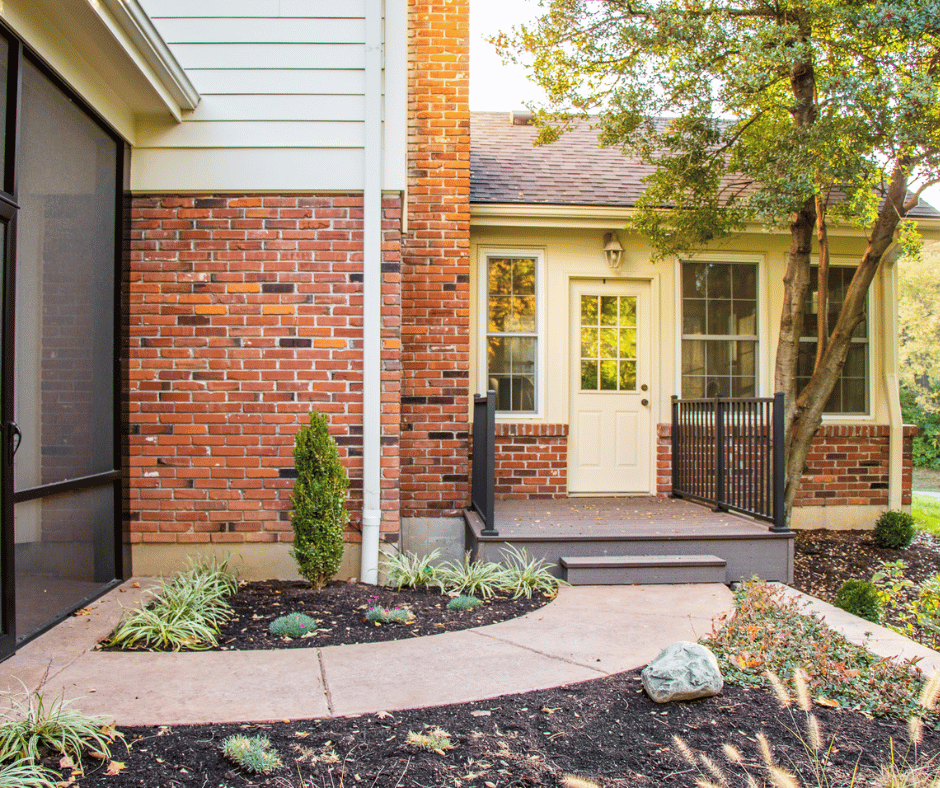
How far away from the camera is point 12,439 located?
10.5ft

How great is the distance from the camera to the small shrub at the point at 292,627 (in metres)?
3.50

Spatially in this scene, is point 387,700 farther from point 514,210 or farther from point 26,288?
point 514,210

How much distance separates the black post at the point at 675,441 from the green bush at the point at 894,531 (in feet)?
6.49

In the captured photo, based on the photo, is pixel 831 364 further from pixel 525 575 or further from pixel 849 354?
pixel 525 575

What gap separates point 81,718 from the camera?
2.29 metres

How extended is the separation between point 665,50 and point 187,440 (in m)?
4.70

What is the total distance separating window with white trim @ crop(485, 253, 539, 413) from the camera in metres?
6.64

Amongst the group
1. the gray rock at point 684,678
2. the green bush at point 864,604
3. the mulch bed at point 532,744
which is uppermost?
the gray rock at point 684,678

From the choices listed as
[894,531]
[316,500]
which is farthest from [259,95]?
[894,531]

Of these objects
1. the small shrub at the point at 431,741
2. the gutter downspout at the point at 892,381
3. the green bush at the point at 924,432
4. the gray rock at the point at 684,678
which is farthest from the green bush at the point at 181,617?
the green bush at the point at 924,432

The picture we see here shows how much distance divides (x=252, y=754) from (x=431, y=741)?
577 mm

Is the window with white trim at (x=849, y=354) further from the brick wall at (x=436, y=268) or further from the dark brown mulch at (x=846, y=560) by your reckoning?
the brick wall at (x=436, y=268)

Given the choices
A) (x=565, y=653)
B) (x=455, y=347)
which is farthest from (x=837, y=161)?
(x=565, y=653)

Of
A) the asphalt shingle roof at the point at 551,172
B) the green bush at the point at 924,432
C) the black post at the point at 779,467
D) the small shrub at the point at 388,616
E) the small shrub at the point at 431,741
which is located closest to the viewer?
the small shrub at the point at 431,741
